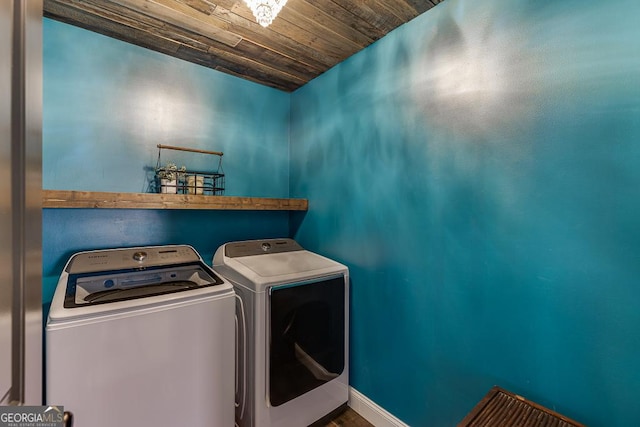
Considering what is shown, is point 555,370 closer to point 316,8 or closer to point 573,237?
point 573,237

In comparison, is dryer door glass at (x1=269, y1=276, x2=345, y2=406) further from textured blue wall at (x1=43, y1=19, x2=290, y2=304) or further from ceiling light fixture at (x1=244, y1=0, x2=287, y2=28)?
ceiling light fixture at (x1=244, y1=0, x2=287, y2=28)

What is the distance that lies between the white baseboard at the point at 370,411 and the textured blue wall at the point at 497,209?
0.18 feet

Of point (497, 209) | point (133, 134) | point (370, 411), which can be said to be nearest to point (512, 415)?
→ point (497, 209)

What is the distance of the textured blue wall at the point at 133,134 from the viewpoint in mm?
1609

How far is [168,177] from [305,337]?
139 centimetres

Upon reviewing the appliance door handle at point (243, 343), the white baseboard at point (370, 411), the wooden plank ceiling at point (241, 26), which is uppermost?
the wooden plank ceiling at point (241, 26)

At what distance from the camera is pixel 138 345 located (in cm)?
120

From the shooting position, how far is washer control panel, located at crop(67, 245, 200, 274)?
1.47 m

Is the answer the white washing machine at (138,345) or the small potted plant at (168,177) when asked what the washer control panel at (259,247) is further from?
the small potted plant at (168,177)

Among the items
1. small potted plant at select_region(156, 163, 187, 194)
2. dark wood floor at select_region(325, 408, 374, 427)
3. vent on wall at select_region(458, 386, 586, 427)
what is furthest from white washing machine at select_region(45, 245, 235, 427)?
vent on wall at select_region(458, 386, 586, 427)

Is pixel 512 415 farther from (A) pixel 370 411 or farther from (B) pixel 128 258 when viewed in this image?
(B) pixel 128 258

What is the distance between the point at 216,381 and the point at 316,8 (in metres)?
2.04

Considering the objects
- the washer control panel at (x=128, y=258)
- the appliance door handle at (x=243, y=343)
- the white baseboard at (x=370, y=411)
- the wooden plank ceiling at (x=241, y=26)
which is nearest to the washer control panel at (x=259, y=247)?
the washer control panel at (x=128, y=258)

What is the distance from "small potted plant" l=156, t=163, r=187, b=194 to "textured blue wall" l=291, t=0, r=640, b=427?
121 cm
